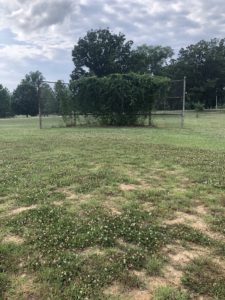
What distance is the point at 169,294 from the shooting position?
262cm

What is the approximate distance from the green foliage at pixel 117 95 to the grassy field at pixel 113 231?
1081 centimetres

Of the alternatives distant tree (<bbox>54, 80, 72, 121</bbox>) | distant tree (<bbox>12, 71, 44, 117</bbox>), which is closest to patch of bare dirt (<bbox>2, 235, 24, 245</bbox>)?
distant tree (<bbox>54, 80, 72, 121</bbox>)

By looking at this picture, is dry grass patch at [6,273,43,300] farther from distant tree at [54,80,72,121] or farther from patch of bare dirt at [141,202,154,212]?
distant tree at [54,80,72,121]

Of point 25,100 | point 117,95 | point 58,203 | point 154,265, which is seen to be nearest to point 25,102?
point 25,100

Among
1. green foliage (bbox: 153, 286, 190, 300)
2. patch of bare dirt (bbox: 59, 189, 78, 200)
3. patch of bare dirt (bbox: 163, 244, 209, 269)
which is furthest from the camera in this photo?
patch of bare dirt (bbox: 59, 189, 78, 200)

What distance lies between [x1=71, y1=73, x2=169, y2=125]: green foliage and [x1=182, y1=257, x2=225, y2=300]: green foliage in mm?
14746

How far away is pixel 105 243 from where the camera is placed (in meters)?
3.45

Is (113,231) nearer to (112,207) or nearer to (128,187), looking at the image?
(112,207)

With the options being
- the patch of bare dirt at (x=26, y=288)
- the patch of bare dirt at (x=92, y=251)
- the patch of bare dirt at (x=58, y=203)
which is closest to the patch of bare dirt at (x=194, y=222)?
the patch of bare dirt at (x=92, y=251)

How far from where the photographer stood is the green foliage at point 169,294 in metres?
2.59

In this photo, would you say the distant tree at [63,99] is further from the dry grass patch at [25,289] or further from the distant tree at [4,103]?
the distant tree at [4,103]

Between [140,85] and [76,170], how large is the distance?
11.6 m

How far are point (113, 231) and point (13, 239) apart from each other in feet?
3.26

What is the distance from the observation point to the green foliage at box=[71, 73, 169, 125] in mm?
17453
